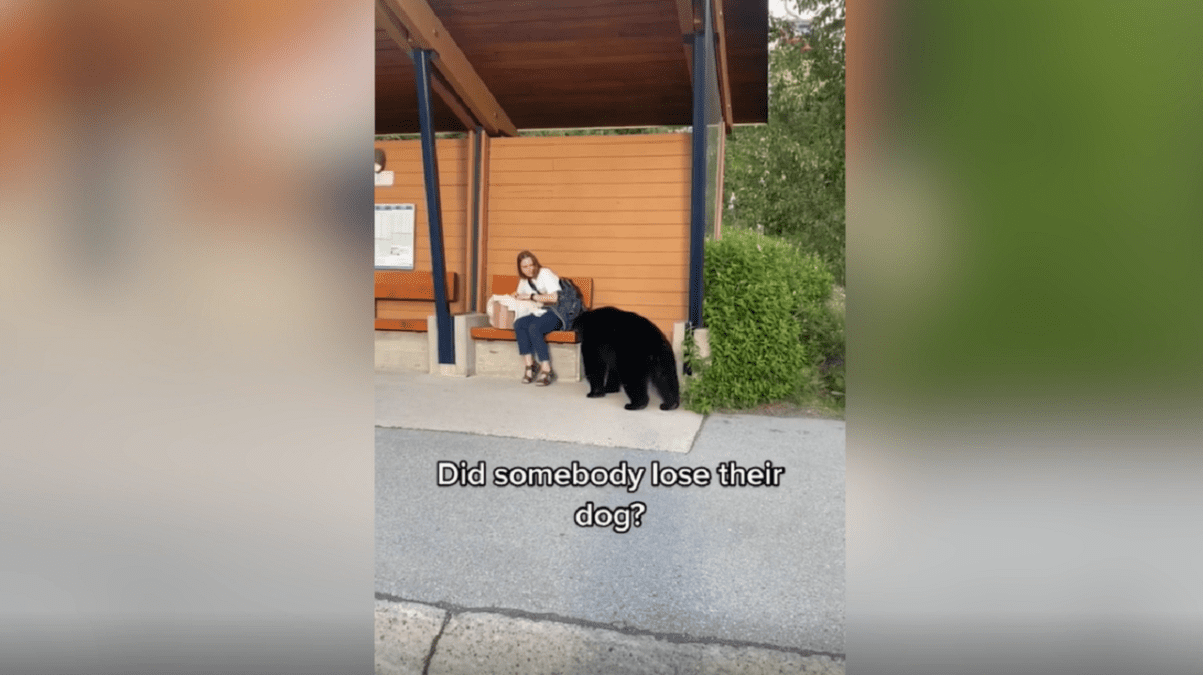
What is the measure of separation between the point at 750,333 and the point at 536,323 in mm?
1822

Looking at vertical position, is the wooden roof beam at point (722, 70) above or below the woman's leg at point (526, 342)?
above

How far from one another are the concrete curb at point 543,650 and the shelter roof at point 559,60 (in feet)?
15.3

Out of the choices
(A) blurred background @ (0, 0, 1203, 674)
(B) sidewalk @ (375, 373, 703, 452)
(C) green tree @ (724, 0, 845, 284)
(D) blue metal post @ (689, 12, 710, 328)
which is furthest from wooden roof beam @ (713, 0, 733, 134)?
(A) blurred background @ (0, 0, 1203, 674)

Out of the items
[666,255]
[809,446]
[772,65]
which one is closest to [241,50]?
Answer: [809,446]

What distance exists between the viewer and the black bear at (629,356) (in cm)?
525

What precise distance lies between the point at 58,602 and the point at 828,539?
97.6 inches

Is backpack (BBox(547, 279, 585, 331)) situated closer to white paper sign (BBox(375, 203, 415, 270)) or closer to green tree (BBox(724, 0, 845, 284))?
white paper sign (BBox(375, 203, 415, 270))

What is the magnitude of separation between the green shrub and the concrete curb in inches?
131

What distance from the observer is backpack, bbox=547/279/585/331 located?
6.23 metres

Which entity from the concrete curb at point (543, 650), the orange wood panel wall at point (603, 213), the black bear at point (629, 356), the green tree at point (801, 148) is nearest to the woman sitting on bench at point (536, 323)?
the black bear at point (629, 356)

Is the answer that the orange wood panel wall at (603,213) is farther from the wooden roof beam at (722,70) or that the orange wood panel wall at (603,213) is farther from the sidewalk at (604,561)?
the sidewalk at (604,561)

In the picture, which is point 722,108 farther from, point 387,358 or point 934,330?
point 934,330

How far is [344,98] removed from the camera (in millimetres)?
699

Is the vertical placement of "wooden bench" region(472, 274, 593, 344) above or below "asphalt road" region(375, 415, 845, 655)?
above
